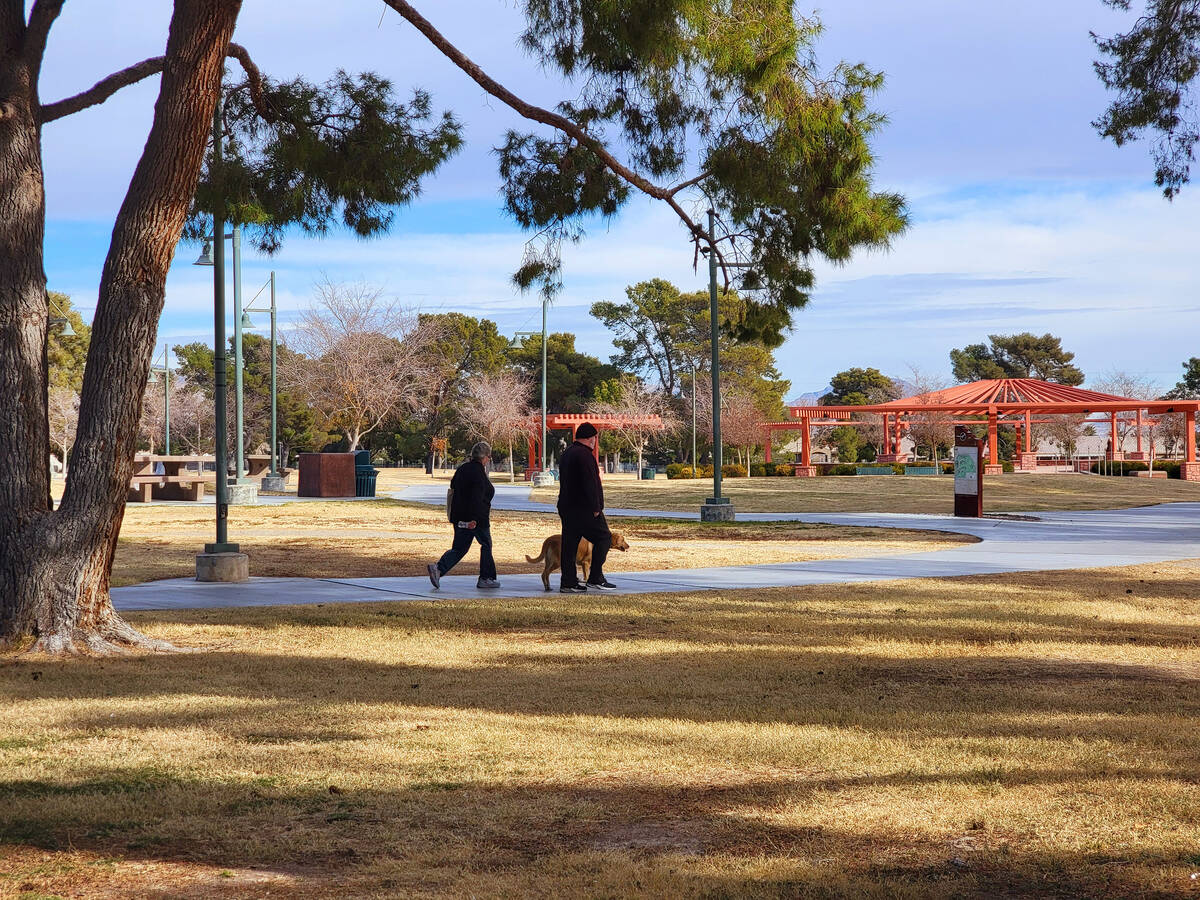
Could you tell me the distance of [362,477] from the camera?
3203cm

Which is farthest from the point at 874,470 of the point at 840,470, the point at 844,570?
the point at 844,570

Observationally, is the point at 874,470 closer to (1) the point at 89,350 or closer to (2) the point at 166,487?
(2) the point at 166,487

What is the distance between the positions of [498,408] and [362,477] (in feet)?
83.5

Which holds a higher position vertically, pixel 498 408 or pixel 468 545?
pixel 498 408

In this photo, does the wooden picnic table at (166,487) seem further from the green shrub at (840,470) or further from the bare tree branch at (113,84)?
the green shrub at (840,470)

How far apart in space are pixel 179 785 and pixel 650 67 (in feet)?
26.0

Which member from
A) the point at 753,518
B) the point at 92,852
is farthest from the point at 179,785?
the point at 753,518

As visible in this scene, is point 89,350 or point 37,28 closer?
point 89,350

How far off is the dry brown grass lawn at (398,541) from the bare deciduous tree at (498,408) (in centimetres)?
3032

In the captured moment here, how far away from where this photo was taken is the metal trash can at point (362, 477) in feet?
105

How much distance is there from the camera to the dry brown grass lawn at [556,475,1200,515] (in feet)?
96.4

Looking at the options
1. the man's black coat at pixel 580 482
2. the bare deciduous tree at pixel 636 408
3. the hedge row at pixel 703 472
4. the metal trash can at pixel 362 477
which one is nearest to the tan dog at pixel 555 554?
the man's black coat at pixel 580 482

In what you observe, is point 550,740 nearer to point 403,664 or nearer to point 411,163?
point 403,664

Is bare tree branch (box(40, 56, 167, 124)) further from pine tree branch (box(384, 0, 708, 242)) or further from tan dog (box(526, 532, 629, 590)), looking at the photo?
tan dog (box(526, 532, 629, 590))
